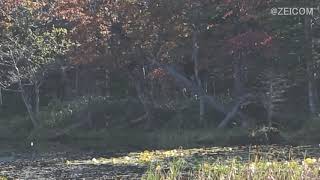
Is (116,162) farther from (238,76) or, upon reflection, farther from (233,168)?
(238,76)

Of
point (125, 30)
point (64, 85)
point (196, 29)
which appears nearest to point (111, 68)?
point (125, 30)

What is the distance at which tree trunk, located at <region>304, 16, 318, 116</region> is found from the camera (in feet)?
91.4

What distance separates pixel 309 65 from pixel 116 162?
12.3 meters

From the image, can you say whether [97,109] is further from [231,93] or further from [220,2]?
[220,2]

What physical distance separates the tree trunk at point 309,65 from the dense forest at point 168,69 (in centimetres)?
5

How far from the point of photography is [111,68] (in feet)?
113

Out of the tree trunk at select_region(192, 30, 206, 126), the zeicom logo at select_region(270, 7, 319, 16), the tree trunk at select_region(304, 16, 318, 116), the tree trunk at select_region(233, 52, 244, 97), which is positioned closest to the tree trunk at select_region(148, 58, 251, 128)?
the tree trunk at select_region(192, 30, 206, 126)

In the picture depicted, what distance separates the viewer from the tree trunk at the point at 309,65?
1096 inches

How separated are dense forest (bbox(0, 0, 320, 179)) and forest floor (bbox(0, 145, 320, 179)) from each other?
4205mm

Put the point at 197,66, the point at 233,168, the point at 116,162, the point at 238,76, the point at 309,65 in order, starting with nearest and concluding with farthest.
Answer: the point at 233,168
the point at 116,162
the point at 309,65
the point at 238,76
the point at 197,66

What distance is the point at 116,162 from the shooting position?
64.8ft

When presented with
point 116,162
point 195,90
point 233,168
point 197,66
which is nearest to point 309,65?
point 197,66

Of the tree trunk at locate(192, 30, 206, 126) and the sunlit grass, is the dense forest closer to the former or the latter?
the tree trunk at locate(192, 30, 206, 126)

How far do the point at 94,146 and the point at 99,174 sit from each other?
1185 centimetres
